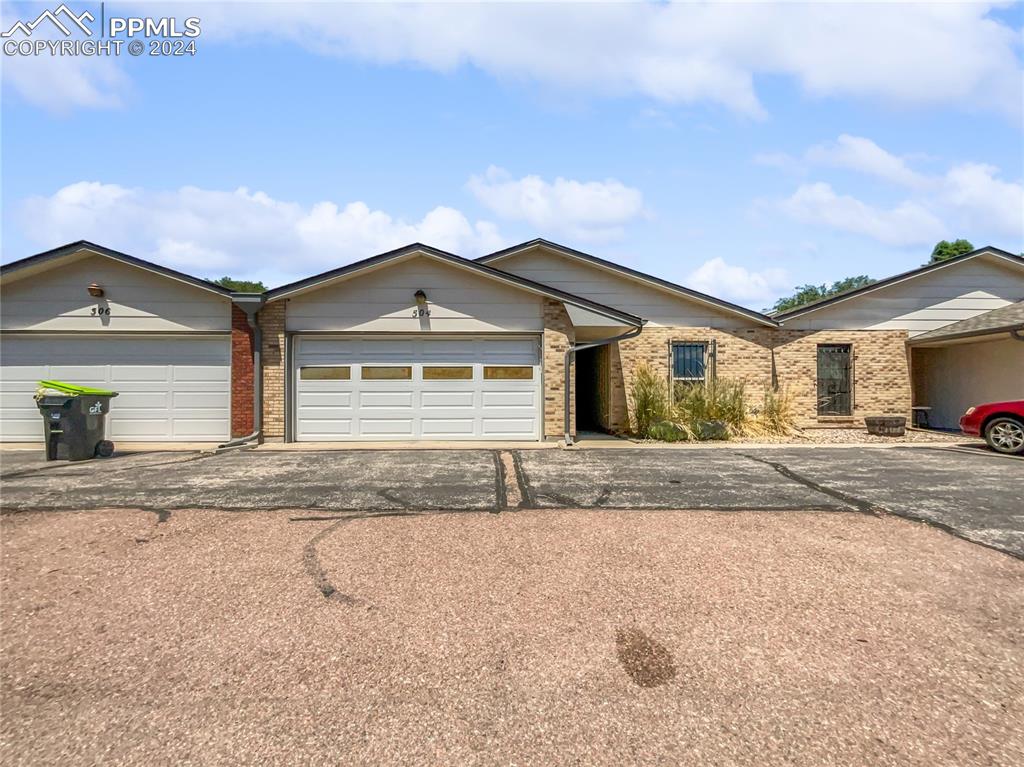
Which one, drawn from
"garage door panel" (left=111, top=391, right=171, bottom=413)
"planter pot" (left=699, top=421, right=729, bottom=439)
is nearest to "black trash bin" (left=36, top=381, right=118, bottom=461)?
"garage door panel" (left=111, top=391, right=171, bottom=413)

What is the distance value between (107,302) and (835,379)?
17.8 m

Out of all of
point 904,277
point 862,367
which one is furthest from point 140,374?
point 904,277

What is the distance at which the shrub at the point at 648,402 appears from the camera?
12031mm

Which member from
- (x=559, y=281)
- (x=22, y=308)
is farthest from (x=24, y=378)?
(x=559, y=281)

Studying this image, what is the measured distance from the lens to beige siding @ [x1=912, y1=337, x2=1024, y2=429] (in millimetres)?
13023

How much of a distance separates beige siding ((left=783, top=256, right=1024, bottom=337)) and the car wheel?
482cm

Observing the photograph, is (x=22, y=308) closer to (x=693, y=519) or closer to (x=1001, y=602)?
(x=693, y=519)

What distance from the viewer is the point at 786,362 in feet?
45.5

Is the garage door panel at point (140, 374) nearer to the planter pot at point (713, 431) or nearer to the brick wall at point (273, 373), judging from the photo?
the brick wall at point (273, 373)

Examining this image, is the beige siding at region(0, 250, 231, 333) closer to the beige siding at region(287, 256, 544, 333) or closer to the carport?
the beige siding at region(287, 256, 544, 333)

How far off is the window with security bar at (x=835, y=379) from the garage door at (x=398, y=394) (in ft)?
27.4

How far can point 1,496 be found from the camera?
244 inches

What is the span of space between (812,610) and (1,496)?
8540 mm

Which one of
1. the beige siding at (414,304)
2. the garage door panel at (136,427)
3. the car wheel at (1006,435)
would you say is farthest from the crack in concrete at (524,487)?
the car wheel at (1006,435)
